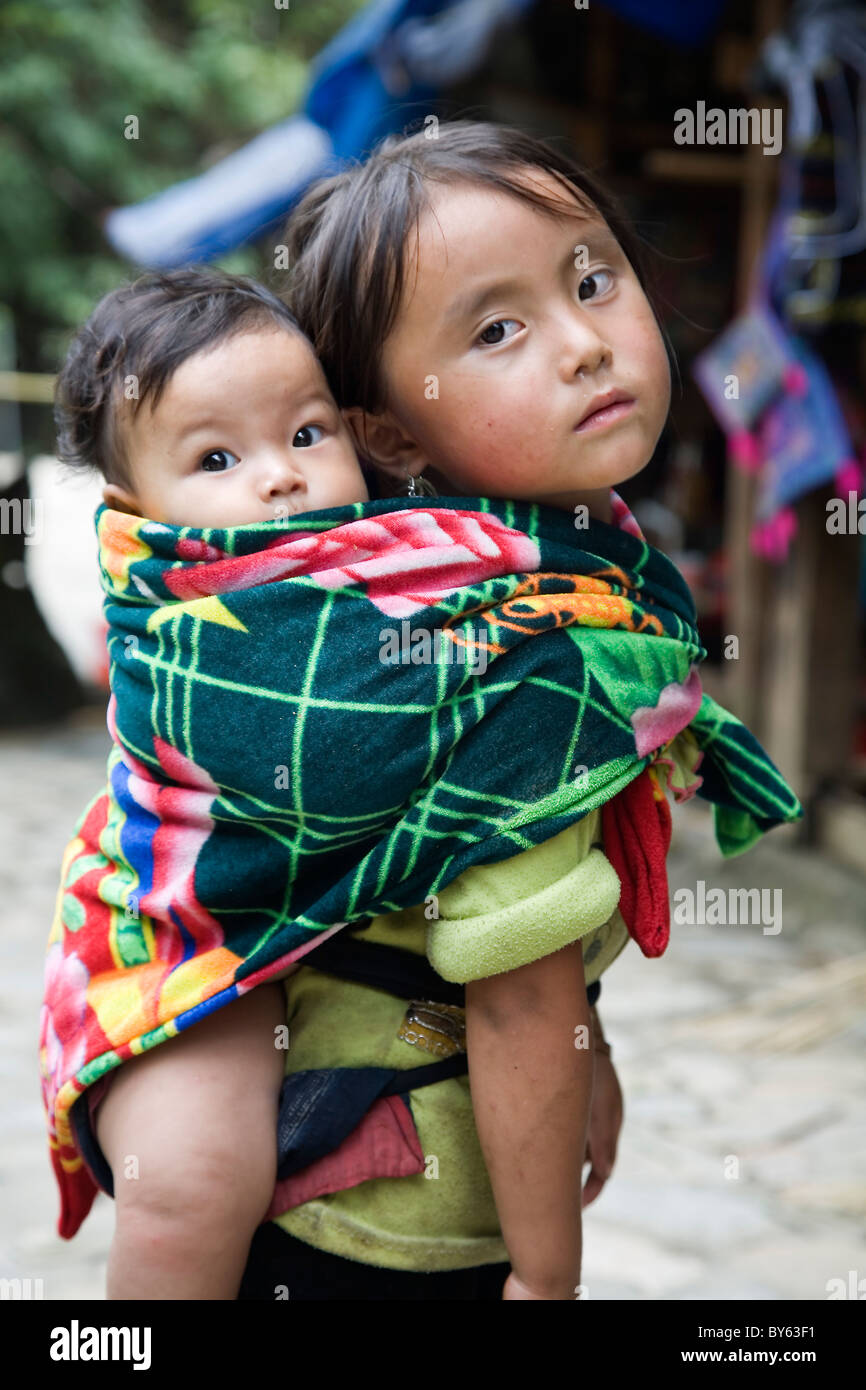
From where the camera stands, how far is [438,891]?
111cm

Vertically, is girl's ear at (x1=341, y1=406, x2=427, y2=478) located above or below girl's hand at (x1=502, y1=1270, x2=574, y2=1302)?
above

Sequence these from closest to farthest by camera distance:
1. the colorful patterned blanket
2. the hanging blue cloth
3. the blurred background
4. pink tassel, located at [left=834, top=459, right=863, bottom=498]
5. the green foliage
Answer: the colorful patterned blanket → the blurred background → pink tassel, located at [left=834, top=459, right=863, bottom=498] → the hanging blue cloth → the green foliage

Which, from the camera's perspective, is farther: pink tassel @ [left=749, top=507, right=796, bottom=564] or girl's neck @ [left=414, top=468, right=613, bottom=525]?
pink tassel @ [left=749, top=507, right=796, bottom=564]

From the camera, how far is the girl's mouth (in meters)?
1.16

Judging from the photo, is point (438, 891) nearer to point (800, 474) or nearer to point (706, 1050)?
point (706, 1050)

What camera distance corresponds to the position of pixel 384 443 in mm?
1289

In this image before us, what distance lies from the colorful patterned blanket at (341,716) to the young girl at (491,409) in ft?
0.25

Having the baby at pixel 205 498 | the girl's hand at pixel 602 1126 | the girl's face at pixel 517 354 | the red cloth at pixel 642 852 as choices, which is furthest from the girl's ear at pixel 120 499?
the girl's hand at pixel 602 1126

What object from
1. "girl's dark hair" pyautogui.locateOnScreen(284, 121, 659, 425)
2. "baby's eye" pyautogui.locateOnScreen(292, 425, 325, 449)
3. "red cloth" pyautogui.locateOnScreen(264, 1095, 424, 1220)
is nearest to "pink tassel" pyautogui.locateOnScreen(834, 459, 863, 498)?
"girl's dark hair" pyautogui.locateOnScreen(284, 121, 659, 425)

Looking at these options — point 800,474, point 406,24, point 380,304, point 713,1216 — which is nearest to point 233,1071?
point 380,304

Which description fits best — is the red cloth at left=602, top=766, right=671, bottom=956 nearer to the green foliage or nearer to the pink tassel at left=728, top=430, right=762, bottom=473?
the pink tassel at left=728, top=430, right=762, bottom=473

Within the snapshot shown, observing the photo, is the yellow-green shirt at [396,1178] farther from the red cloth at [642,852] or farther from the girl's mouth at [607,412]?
the girl's mouth at [607,412]

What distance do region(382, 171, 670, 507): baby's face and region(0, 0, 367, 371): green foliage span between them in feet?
29.9

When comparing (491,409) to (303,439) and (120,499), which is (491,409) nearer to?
(303,439)
